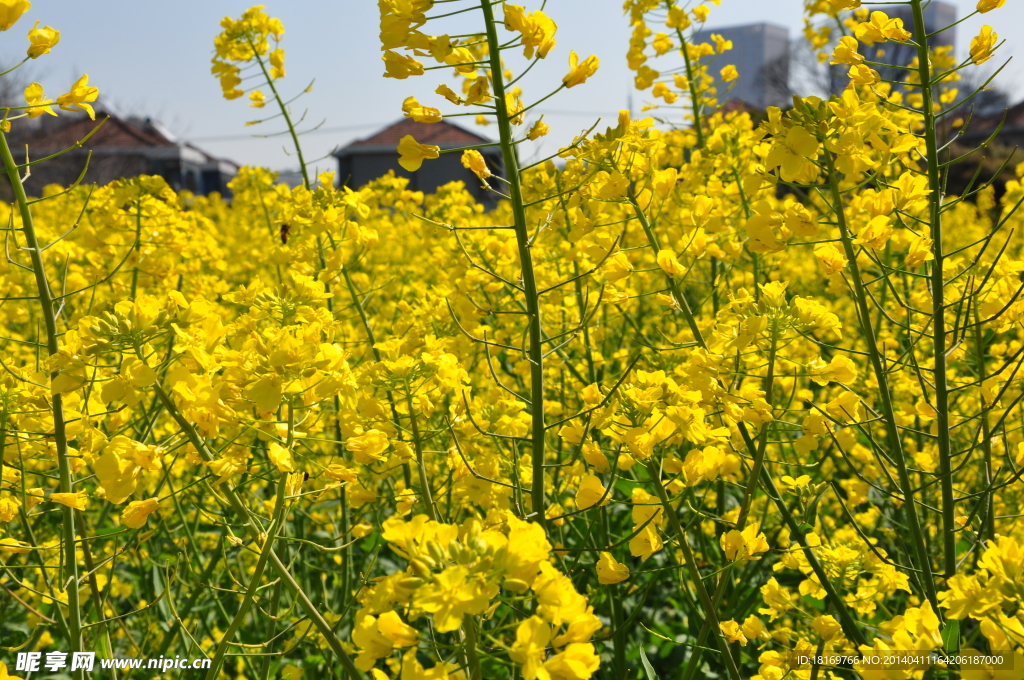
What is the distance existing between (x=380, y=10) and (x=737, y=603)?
1.95 meters

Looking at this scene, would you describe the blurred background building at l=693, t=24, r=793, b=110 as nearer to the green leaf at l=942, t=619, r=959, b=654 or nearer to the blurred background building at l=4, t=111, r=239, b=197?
the green leaf at l=942, t=619, r=959, b=654

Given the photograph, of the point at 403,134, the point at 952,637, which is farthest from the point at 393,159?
the point at 952,637

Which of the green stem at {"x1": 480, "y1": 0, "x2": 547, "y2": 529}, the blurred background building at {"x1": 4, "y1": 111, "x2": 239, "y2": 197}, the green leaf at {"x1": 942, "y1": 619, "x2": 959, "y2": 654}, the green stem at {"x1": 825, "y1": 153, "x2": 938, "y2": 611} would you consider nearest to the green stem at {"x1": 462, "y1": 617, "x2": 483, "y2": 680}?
the green stem at {"x1": 480, "y1": 0, "x2": 547, "y2": 529}

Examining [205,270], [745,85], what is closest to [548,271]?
[205,270]

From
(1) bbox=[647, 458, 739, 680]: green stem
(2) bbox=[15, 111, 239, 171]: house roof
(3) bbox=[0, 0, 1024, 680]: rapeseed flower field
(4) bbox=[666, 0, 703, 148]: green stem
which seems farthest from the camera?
(2) bbox=[15, 111, 239, 171]: house roof

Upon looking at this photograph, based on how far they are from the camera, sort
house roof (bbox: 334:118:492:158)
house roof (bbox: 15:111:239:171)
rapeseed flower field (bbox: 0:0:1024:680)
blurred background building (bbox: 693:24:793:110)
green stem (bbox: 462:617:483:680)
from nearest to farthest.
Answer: green stem (bbox: 462:617:483:680), rapeseed flower field (bbox: 0:0:1024:680), blurred background building (bbox: 693:24:793:110), house roof (bbox: 15:111:239:171), house roof (bbox: 334:118:492:158)

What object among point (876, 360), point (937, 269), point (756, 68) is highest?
point (756, 68)

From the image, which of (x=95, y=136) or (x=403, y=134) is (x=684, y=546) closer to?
(x=403, y=134)

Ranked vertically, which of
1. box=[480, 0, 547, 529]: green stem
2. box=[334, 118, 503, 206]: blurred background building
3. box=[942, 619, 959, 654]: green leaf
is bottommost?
box=[334, 118, 503, 206]: blurred background building

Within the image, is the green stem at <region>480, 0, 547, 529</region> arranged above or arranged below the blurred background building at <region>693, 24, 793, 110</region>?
below

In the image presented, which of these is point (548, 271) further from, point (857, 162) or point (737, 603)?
point (857, 162)

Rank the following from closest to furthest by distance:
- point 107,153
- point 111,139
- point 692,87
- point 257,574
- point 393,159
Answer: point 257,574
point 692,87
point 107,153
point 393,159
point 111,139

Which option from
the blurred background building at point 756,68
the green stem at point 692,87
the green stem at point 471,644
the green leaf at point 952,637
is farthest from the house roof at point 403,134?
the green stem at point 471,644

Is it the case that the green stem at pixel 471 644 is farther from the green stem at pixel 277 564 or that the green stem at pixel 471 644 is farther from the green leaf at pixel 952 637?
the green leaf at pixel 952 637
